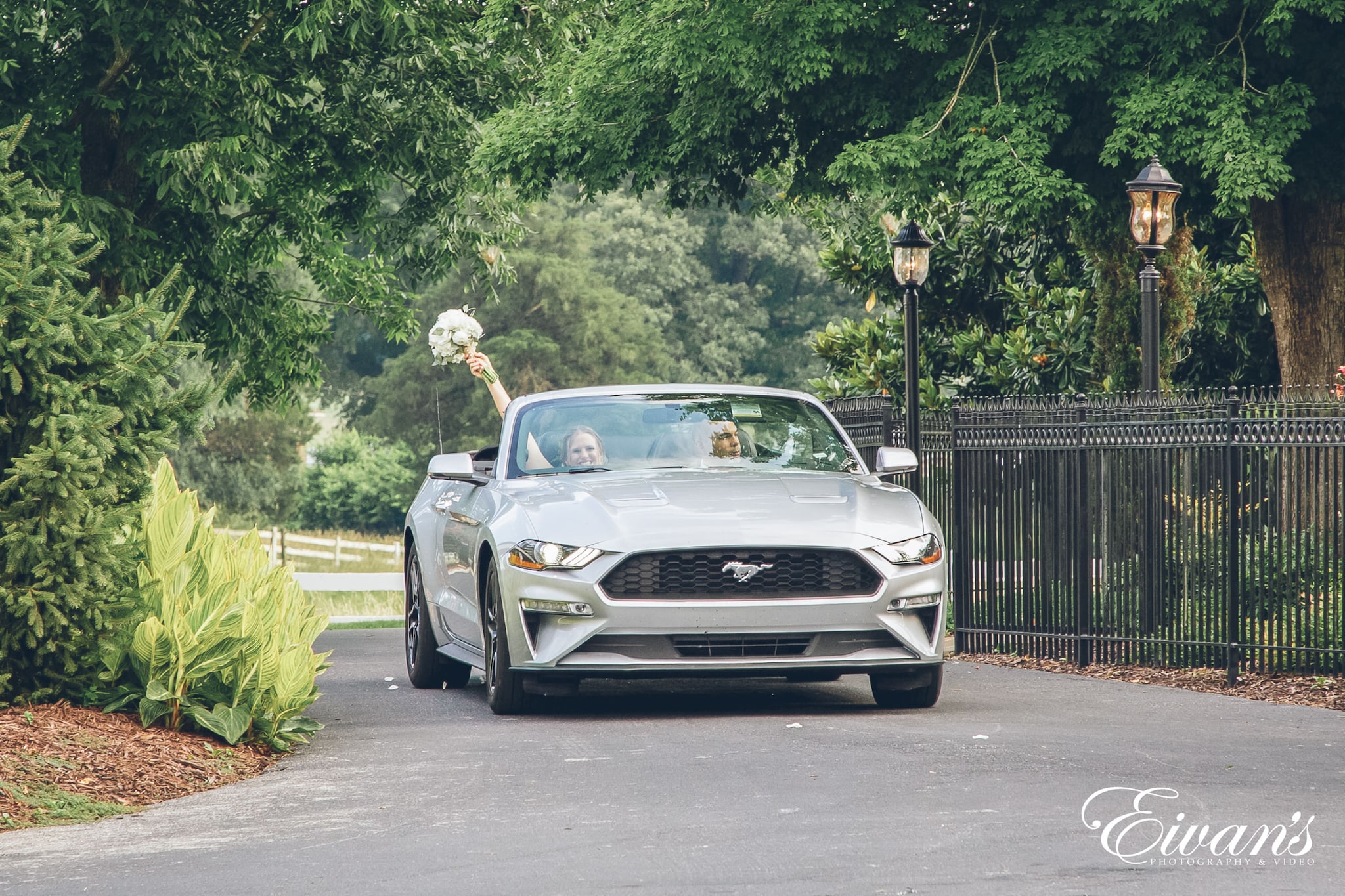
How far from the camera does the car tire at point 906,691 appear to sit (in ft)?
31.5

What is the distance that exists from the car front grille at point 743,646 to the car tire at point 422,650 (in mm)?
2965

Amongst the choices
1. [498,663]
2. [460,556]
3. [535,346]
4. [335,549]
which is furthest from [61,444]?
[535,346]

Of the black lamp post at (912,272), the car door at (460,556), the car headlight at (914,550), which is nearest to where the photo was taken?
the car headlight at (914,550)

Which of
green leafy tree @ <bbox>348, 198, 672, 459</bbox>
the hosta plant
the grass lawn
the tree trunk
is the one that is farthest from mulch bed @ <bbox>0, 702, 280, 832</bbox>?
Answer: green leafy tree @ <bbox>348, 198, 672, 459</bbox>

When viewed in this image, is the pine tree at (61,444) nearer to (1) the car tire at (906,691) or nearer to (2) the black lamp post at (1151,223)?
(1) the car tire at (906,691)

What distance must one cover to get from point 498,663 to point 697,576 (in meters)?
1.20

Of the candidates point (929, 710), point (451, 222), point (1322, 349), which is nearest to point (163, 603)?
point (929, 710)

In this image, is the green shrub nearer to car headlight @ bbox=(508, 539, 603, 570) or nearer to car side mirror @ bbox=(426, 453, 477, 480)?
car side mirror @ bbox=(426, 453, 477, 480)

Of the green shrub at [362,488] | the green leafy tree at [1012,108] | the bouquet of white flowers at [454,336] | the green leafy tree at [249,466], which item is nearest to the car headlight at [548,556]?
the bouquet of white flowers at [454,336]

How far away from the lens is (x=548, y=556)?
8.98m

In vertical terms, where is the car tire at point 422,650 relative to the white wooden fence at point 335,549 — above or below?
above

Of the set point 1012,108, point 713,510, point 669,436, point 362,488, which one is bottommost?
point 362,488

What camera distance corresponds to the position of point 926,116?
16766 mm

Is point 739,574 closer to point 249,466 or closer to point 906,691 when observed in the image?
point 906,691
